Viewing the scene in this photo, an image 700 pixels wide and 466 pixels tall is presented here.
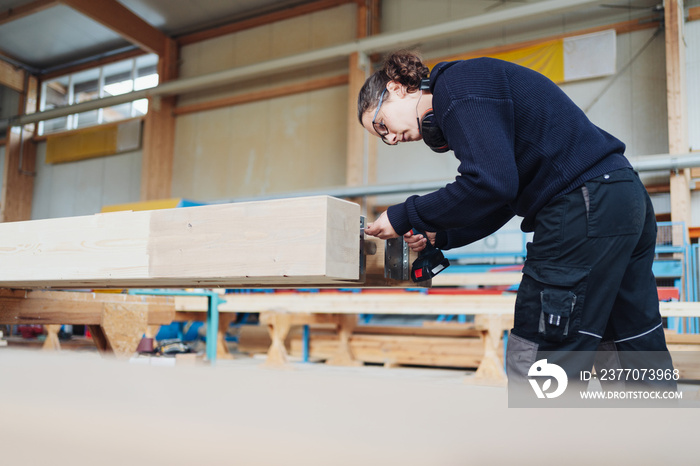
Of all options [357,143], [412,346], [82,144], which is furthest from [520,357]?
[82,144]

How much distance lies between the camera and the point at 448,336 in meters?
5.37

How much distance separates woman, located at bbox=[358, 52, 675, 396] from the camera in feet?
3.86

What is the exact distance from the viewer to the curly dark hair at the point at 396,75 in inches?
56.1

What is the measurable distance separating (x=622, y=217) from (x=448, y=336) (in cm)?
429

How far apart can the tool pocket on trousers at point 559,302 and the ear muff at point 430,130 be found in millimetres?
420

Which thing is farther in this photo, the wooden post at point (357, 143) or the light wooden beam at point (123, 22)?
the light wooden beam at point (123, 22)

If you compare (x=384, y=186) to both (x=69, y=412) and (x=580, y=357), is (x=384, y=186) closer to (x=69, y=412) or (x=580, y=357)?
(x=580, y=357)

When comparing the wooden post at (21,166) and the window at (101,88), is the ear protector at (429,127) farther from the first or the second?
the wooden post at (21,166)

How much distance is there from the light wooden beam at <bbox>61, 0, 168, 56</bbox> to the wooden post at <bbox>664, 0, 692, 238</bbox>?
7.93 metres

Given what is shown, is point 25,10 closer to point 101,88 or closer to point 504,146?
point 101,88

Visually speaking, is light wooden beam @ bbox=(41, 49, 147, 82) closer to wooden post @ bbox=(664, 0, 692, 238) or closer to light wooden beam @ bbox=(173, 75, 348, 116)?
light wooden beam @ bbox=(173, 75, 348, 116)

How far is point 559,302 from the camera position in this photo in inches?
45.4

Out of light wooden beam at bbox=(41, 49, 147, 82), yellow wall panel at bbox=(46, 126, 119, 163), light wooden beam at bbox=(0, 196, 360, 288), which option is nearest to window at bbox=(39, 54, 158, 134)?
light wooden beam at bbox=(41, 49, 147, 82)

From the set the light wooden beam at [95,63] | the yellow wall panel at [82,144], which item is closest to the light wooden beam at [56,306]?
the yellow wall panel at [82,144]
